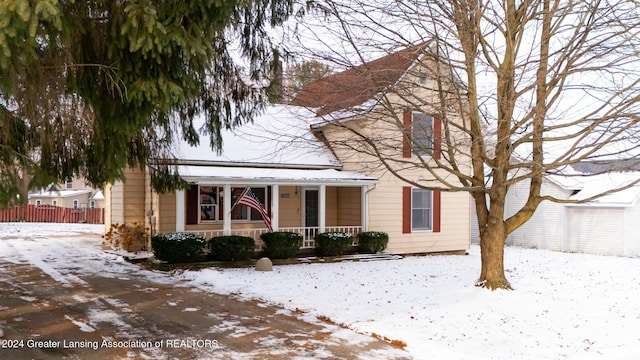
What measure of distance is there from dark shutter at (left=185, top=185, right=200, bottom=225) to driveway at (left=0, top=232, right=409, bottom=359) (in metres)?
4.12

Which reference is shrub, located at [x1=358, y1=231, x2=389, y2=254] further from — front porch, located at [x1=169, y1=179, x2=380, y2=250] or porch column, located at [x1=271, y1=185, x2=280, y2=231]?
porch column, located at [x1=271, y1=185, x2=280, y2=231]

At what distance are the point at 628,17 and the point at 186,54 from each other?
24.2ft

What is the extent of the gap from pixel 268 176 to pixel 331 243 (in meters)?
2.84

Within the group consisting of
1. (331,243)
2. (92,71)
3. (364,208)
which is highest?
(92,71)

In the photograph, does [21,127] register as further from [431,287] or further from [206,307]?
[431,287]

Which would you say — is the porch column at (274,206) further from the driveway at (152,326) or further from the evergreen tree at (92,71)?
the evergreen tree at (92,71)

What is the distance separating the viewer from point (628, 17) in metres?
8.65

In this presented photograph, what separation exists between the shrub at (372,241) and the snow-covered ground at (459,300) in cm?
83

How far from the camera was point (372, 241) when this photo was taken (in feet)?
53.4

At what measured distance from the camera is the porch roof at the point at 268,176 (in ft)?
45.4

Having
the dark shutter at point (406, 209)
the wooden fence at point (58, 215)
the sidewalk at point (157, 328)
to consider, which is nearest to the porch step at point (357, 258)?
the dark shutter at point (406, 209)

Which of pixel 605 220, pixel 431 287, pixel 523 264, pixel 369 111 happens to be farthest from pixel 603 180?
pixel 369 111

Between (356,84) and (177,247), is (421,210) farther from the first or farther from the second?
(356,84)

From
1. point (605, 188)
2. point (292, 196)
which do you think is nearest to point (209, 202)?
point (292, 196)
